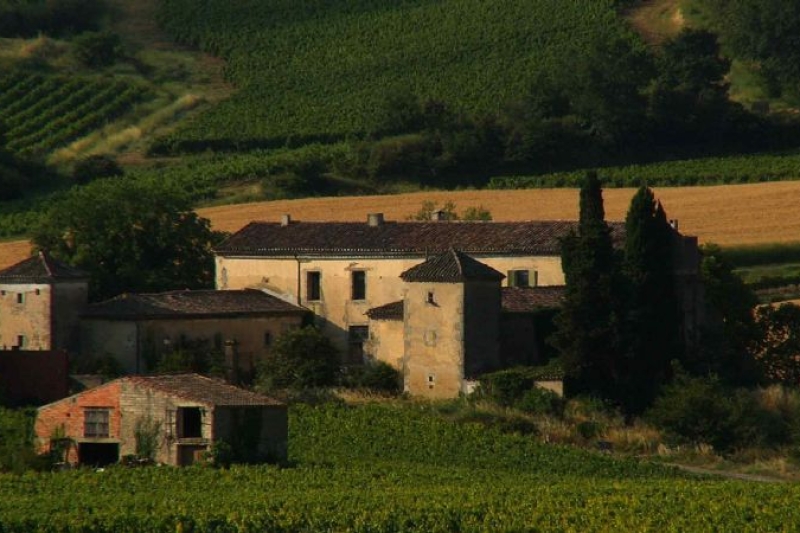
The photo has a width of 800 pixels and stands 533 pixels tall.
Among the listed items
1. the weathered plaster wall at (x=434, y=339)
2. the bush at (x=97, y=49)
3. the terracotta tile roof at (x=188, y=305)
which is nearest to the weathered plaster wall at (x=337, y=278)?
the terracotta tile roof at (x=188, y=305)

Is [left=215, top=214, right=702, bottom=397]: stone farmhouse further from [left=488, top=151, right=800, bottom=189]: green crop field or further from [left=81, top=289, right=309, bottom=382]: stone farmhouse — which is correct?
[left=488, top=151, right=800, bottom=189]: green crop field

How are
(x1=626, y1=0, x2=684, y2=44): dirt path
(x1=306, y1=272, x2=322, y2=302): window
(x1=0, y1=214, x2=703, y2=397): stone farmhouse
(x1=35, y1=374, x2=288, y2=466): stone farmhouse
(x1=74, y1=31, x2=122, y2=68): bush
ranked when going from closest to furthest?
(x1=35, y1=374, x2=288, y2=466): stone farmhouse < (x1=0, y1=214, x2=703, y2=397): stone farmhouse < (x1=306, y1=272, x2=322, y2=302): window < (x1=74, y1=31, x2=122, y2=68): bush < (x1=626, y1=0, x2=684, y2=44): dirt path

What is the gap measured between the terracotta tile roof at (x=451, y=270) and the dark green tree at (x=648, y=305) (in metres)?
3.75

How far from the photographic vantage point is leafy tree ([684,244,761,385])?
7162 centimetres

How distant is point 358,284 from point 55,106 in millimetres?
49759

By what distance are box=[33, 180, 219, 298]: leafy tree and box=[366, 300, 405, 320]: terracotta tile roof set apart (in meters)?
7.92

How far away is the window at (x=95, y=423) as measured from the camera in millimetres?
59469

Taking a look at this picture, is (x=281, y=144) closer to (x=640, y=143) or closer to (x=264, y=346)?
(x=640, y=143)

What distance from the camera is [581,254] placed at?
227ft

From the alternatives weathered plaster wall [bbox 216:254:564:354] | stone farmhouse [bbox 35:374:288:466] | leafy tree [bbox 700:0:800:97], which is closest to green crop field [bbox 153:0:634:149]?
leafy tree [bbox 700:0:800:97]

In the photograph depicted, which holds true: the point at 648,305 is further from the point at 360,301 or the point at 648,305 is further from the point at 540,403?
the point at 360,301

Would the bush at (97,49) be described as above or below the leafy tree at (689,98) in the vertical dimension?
above

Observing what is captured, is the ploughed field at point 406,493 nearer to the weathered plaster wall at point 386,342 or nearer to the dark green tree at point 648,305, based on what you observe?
the dark green tree at point 648,305

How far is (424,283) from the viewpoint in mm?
70875
